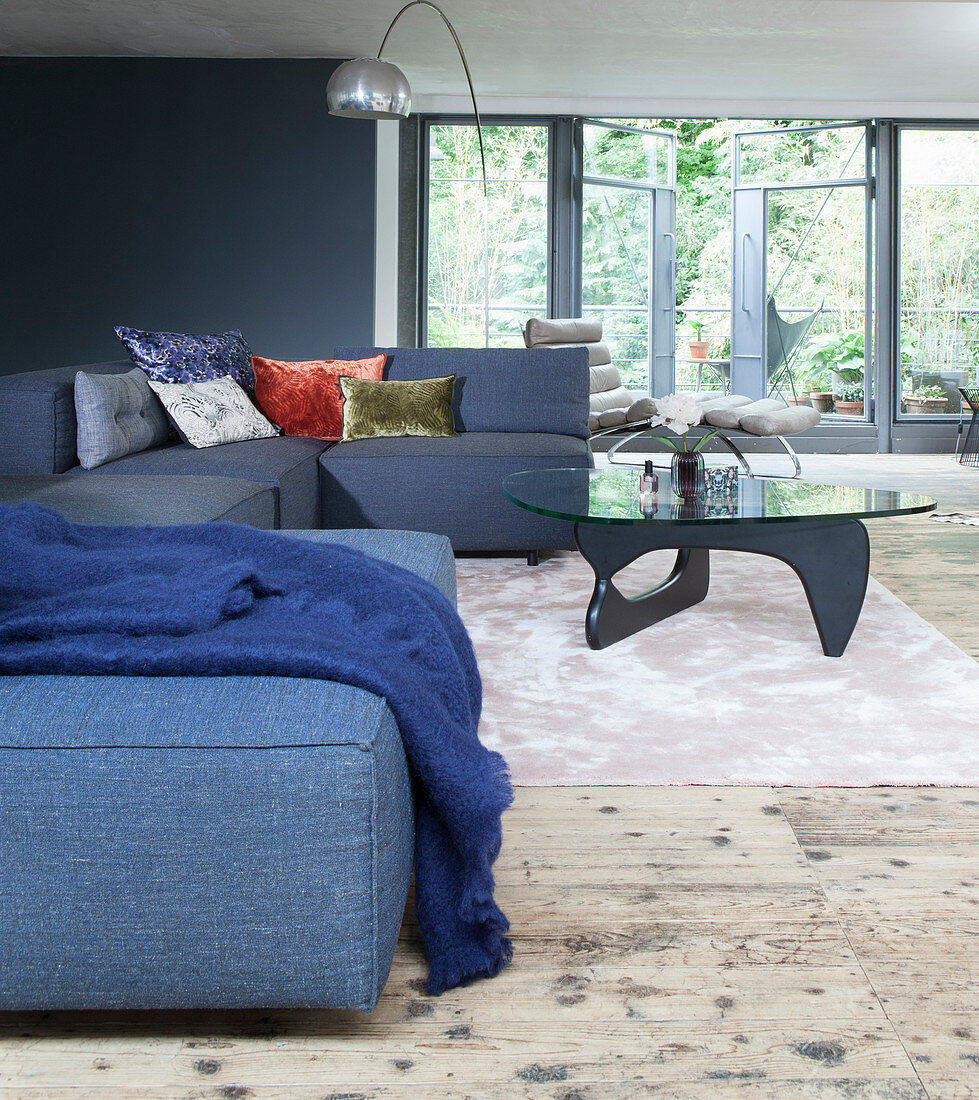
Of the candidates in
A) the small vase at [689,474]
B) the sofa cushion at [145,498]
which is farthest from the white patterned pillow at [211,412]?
the small vase at [689,474]

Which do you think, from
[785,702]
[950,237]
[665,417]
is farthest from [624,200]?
[785,702]

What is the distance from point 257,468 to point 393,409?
1.02 metres

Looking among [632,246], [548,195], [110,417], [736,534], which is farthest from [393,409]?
[632,246]

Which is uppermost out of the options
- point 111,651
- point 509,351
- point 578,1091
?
point 509,351

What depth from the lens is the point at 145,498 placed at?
2.87 metres

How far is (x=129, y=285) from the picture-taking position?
7.09 metres

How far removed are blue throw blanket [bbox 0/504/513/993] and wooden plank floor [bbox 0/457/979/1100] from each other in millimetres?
125

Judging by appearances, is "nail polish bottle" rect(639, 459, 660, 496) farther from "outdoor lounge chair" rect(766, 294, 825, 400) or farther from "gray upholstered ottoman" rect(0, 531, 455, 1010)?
"outdoor lounge chair" rect(766, 294, 825, 400)

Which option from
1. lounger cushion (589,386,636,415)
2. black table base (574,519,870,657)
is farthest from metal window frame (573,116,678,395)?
black table base (574,519,870,657)

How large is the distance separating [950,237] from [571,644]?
21.8 feet

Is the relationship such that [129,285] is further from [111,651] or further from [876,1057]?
[876,1057]

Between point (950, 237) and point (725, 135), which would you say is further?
point (725, 135)

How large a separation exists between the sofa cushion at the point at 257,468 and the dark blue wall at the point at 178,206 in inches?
126

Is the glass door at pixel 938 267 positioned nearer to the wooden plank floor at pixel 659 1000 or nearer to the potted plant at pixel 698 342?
the potted plant at pixel 698 342
